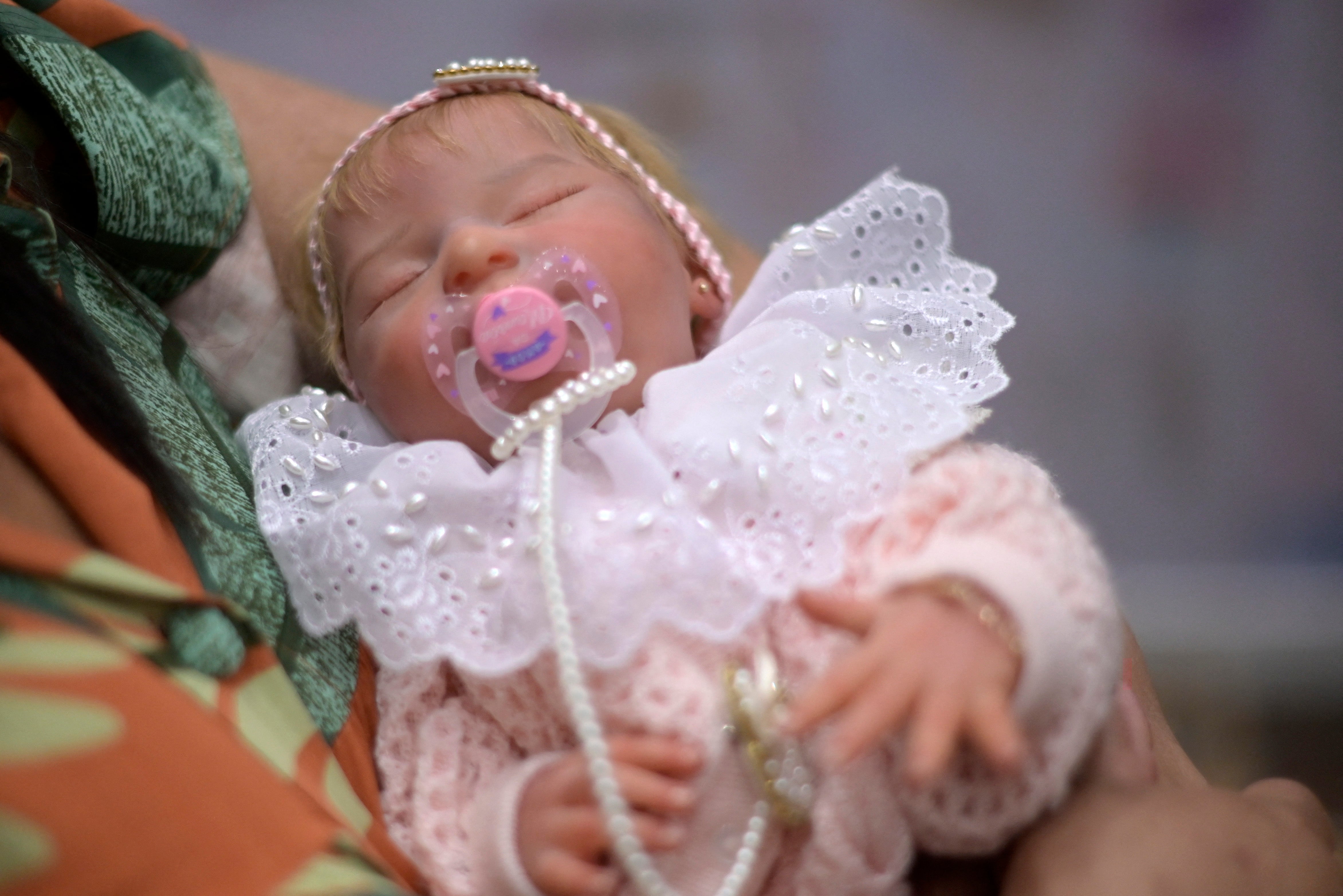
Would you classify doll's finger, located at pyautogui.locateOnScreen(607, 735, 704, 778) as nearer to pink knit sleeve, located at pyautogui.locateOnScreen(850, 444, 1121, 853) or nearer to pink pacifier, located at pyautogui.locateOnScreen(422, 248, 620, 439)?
pink knit sleeve, located at pyautogui.locateOnScreen(850, 444, 1121, 853)

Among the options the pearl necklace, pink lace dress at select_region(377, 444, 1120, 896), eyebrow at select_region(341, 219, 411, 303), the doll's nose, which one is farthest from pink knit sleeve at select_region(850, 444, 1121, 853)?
eyebrow at select_region(341, 219, 411, 303)

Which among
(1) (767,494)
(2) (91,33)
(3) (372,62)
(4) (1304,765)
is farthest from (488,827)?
(3) (372,62)

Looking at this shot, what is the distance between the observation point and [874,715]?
1.67 ft

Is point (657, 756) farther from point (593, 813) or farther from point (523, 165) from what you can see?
point (523, 165)

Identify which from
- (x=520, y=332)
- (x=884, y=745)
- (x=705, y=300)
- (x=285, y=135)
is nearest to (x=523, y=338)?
(x=520, y=332)

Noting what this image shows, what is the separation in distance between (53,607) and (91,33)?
68 cm

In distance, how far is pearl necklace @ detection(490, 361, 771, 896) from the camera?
0.57 meters

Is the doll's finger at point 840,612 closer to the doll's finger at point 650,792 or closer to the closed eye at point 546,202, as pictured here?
the doll's finger at point 650,792

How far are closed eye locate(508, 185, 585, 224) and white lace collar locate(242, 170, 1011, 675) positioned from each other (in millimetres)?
181

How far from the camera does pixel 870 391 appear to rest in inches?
27.5

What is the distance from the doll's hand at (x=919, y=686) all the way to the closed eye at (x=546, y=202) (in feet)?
1.35

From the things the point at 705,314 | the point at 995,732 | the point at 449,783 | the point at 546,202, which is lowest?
the point at 449,783

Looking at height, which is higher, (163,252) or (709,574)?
(163,252)

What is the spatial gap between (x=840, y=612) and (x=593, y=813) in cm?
19
